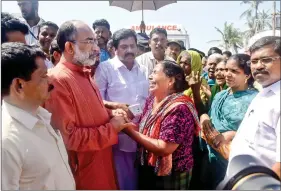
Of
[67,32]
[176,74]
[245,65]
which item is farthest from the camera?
[245,65]

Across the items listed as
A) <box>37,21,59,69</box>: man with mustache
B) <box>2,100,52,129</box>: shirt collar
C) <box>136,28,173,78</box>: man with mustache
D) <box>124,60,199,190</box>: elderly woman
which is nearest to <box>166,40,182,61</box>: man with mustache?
<box>136,28,173,78</box>: man with mustache

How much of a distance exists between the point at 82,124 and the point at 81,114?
0.05 m

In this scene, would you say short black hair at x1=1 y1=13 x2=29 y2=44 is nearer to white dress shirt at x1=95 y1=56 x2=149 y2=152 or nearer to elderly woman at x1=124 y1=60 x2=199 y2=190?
white dress shirt at x1=95 y1=56 x2=149 y2=152

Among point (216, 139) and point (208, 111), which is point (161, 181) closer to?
point (216, 139)

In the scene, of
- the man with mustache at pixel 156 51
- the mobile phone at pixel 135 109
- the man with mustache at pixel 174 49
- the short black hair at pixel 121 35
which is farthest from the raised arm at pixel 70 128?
the man with mustache at pixel 174 49

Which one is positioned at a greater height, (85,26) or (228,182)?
(85,26)

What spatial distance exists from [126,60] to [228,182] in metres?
1.89

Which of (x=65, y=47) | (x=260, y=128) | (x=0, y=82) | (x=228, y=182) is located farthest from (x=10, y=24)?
(x=228, y=182)

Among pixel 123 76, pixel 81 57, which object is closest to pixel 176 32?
pixel 123 76

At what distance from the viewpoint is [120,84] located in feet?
8.68

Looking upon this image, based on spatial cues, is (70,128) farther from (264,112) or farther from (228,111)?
(228,111)

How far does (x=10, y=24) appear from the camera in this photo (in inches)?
82.7

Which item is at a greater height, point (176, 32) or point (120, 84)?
point (176, 32)

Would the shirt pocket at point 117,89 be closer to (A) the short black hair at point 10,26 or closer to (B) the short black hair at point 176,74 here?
(B) the short black hair at point 176,74
